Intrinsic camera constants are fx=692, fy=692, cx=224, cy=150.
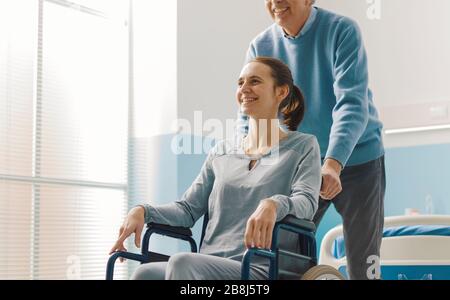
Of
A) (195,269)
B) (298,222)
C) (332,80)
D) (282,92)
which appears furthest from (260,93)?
(195,269)

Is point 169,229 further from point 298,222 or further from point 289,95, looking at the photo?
point 289,95

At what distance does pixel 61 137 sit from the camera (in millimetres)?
2838

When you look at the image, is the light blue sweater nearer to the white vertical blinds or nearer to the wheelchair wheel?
the wheelchair wheel

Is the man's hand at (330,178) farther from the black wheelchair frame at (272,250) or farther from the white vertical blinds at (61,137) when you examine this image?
the white vertical blinds at (61,137)

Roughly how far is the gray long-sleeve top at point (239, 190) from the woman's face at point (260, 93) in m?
0.11

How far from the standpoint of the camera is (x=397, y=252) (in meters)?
2.18

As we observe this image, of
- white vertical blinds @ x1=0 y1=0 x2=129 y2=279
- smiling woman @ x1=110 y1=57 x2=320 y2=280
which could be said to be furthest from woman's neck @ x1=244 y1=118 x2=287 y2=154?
white vertical blinds @ x1=0 y1=0 x2=129 y2=279

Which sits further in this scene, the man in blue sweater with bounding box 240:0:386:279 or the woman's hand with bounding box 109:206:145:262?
the man in blue sweater with bounding box 240:0:386:279

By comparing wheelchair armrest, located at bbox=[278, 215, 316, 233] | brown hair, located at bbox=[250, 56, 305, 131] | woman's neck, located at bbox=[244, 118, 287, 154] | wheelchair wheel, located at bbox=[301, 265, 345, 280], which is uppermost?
brown hair, located at bbox=[250, 56, 305, 131]

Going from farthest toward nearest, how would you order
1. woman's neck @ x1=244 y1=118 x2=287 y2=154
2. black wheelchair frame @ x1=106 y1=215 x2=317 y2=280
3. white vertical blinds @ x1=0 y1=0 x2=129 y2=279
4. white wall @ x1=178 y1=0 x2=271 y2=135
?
white vertical blinds @ x1=0 y1=0 x2=129 y2=279
white wall @ x1=178 y1=0 x2=271 y2=135
woman's neck @ x1=244 y1=118 x2=287 y2=154
black wheelchair frame @ x1=106 y1=215 x2=317 y2=280

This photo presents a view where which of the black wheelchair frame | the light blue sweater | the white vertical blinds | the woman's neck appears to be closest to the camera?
the black wheelchair frame

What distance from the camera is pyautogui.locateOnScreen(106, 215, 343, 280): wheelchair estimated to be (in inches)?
63.1

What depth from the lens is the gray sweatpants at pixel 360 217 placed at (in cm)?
208
